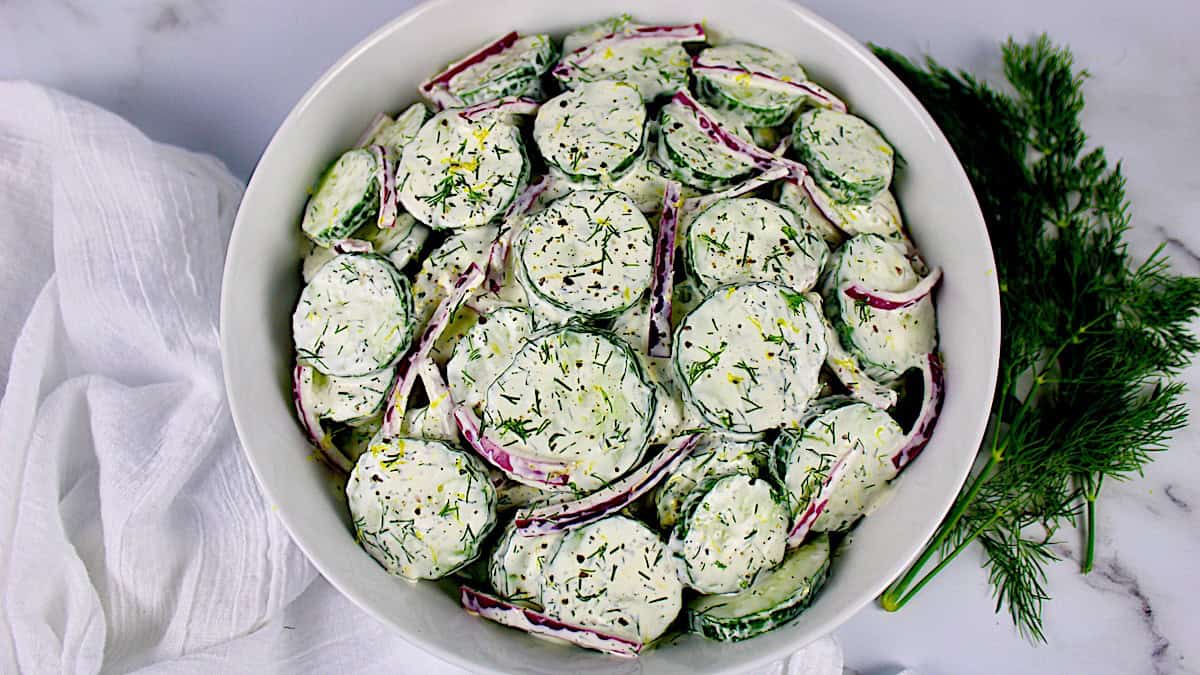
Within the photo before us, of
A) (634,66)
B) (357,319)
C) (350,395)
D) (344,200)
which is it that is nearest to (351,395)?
(350,395)

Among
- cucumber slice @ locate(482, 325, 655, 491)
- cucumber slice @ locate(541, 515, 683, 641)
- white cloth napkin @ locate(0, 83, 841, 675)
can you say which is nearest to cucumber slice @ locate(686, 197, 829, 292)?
cucumber slice @ locate(482, 325, 655, 491)

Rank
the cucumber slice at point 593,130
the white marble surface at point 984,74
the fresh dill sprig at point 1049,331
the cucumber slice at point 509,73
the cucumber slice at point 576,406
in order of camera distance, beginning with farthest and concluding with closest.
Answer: the white marble surface at point 984,74 → the fresh dill sprig at point 1049,331 → the cucumber slice at point 509,73 → the cucumber slice at point 593,130 → the cucumber slice at point 576,406

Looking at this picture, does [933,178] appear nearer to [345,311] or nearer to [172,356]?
[345,311]

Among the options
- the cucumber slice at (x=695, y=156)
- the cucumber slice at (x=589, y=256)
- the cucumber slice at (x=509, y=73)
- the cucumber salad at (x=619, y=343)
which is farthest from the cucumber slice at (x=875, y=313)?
the cucumber slice at (x=509, y=73)

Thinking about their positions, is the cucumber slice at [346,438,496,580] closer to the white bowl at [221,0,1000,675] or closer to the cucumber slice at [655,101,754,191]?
the white bowl at [221,0,1000,675]

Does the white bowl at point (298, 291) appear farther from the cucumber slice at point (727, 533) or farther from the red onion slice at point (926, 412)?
the cucumber slice at point (727, 533)

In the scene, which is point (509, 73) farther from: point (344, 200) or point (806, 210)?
point (806, 210)

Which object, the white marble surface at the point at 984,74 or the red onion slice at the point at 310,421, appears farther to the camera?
the white marble surface at the point at 984,74
